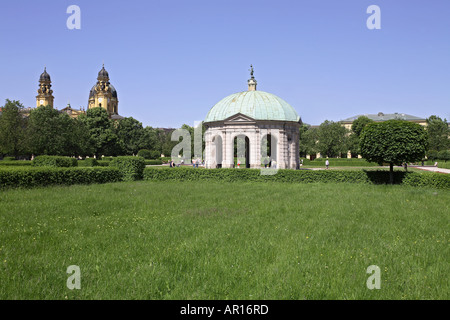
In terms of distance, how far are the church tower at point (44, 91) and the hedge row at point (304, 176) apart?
97312 mm

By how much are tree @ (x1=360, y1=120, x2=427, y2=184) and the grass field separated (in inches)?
387

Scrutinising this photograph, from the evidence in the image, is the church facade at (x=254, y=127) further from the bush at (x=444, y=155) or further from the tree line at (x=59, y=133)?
the bush at (x=444, y=155)

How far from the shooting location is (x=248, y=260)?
664 centimetres

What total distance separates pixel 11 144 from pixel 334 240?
Answer: 4452 cm

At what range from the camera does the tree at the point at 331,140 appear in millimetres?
80125

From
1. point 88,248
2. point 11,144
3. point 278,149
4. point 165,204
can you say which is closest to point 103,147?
point 11,144

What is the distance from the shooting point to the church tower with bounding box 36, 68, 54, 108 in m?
107

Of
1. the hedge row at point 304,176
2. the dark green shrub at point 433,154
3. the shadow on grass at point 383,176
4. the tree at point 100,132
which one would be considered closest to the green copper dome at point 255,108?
the hedge row at point 304,176

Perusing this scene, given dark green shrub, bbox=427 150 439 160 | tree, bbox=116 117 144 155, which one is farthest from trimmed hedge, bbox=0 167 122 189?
dark green shrub, bbox=427 150 439 160

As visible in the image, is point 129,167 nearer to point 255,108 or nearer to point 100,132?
point 255,108

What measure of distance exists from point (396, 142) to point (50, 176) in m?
22.5

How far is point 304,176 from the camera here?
80.7 ft

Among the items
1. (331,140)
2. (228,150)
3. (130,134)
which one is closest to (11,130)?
(228,150)

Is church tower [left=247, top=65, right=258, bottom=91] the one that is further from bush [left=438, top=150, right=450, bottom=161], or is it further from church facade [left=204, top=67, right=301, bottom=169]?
bush [left=438, top=150, right=450, bottom=161]
